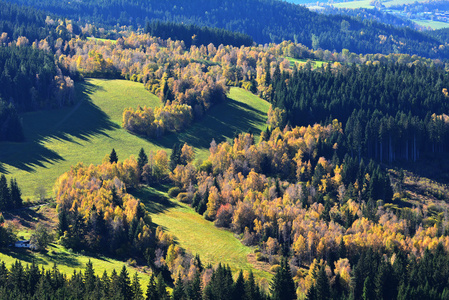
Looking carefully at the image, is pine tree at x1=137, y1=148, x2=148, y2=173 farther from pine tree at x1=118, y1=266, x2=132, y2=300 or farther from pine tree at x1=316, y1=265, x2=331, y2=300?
pine tree at x1=316, y1=265, x2=331, y2=300

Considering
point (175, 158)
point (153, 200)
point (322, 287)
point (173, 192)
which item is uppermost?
point (175, 158)

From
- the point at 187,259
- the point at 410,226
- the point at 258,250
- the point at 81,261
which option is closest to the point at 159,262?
the point at 187,259

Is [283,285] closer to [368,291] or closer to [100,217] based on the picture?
[368,291]

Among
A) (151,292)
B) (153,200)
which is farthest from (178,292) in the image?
(153,200)

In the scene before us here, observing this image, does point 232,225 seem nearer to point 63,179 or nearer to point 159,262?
point 159,262

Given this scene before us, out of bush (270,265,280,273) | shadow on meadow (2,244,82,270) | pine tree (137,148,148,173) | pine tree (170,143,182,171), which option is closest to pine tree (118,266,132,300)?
shadow on meadow (2,244,82,270)

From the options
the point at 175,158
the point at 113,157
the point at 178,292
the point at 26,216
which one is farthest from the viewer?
Result: the point at 175,158

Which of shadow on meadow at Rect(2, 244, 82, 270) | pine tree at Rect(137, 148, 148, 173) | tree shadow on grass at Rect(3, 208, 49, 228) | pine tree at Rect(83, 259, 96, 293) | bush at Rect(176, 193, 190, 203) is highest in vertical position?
pine tree at Rect(137, 148, 148, 173)

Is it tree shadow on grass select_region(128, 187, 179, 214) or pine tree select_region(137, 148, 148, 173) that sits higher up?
pine tree select_region(137, 148, 148, 173)
